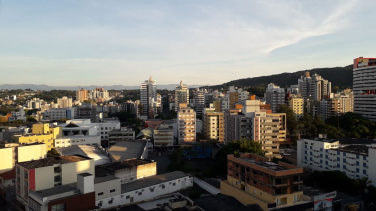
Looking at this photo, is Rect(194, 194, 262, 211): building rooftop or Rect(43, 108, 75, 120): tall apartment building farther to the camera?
Rect(43, 108, 75, 120): tall apartment building

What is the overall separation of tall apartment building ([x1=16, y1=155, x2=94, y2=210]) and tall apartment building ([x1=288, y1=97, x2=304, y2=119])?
28.2 m

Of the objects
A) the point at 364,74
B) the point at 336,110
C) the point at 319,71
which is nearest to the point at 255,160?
the point at 364,74

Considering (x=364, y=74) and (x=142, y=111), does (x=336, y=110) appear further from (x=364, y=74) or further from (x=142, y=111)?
(x=142, y=111)

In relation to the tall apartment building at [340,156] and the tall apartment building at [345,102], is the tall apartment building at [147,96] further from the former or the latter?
the tall apartment building at [340,156]

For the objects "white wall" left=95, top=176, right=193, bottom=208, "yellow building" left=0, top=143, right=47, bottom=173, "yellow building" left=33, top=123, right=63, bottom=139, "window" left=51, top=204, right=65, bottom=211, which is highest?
"yellow building" left=33, top=123, right=63, bottom=139

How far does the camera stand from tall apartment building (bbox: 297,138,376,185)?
12953mm

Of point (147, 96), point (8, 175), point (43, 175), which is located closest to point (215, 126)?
point (8, 175)

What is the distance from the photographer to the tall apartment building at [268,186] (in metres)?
9.91

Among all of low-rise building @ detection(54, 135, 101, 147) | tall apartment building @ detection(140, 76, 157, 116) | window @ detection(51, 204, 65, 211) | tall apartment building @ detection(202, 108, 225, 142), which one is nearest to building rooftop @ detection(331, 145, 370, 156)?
tall apartment building @ detection(202, 108, 225, 142)

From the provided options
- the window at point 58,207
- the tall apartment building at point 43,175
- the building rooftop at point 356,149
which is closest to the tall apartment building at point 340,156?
the building rooftop at point 356,149

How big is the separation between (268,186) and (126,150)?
11.1m

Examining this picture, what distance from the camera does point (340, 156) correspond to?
14.3 metres

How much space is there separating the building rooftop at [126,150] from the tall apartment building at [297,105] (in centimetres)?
2085

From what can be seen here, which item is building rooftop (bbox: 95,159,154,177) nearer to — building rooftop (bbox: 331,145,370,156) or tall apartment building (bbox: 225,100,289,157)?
tall apartment building (bbox: 225,100,289,157)
